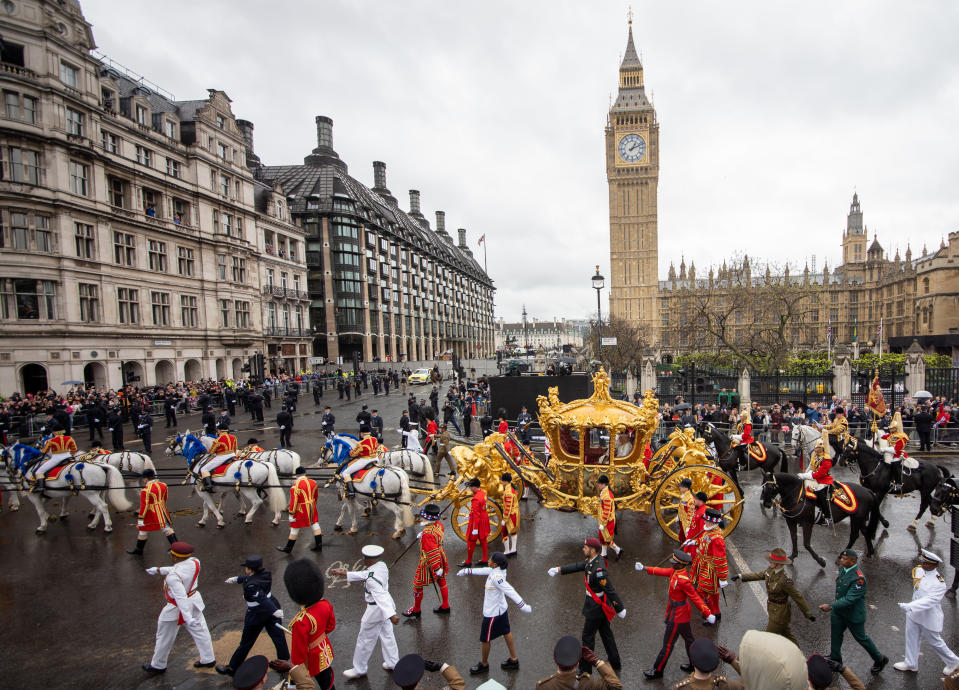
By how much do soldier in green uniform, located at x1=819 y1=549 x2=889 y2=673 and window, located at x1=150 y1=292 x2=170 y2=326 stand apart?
32.4 m

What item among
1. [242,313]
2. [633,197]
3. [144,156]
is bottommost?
[242,313]

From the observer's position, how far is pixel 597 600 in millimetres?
4605

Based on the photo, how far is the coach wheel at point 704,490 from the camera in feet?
24.7

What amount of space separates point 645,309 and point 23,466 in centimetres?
8026

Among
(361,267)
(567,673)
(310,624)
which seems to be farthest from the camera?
(361,267)

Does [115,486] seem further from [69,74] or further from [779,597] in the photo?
[69,74]

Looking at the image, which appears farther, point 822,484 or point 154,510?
point 154,510

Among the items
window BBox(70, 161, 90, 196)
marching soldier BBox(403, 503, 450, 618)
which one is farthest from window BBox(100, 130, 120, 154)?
marching soldier BBox(403, 503, 450, 618)

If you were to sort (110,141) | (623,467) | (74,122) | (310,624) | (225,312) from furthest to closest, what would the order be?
(225,312) < (110,141) < (74,122) < (623,467) < (310,624)

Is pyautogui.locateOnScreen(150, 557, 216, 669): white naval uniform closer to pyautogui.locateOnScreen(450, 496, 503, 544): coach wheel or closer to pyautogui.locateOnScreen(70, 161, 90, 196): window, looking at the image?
pyautogui.locateOnScreen(450, 496, 503, 544): coach wheel

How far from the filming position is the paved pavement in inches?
206

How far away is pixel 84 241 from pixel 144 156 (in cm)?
672

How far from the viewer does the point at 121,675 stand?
5.20 m

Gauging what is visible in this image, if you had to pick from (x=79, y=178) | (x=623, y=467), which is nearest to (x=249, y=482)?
(x=623, y=467)
